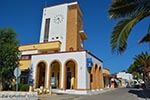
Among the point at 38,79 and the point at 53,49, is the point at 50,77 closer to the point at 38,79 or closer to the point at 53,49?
the point at 38,79

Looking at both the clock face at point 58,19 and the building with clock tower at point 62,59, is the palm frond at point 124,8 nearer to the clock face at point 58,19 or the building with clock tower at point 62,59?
the building with clock tower at point 62,59

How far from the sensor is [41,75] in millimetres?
33625

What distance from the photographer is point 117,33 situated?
10945mm

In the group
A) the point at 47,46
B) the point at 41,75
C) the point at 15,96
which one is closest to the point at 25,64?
the point at 41,75

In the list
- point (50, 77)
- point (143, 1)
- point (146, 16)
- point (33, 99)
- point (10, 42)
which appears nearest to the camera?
point (143, 1)

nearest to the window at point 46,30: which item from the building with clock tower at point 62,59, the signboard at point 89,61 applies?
the building with clock tower at point 62,59

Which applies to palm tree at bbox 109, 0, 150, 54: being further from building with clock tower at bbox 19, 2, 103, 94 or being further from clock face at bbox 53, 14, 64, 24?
clock face at bbox 53, 14, 64, 24

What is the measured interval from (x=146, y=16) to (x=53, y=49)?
2793 cm

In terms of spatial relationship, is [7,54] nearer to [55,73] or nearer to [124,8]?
[55,73]

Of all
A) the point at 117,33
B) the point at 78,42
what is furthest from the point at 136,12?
the point at 78,42

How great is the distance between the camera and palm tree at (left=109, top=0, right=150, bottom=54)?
1060 cm

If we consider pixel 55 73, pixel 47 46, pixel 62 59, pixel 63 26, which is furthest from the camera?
pixel 63 26

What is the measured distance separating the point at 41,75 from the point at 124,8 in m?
24.4

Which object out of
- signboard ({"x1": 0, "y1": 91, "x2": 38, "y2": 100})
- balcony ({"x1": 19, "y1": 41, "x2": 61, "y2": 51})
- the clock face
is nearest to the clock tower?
the clock face
